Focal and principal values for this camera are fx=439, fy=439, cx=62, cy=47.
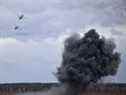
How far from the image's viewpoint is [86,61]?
2943 inches

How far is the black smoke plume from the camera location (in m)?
74.1

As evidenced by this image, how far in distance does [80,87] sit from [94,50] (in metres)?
6.81

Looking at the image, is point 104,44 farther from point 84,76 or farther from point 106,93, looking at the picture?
point 106,93

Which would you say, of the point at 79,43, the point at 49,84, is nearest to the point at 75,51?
the point at 79,43

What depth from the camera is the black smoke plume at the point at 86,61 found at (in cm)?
7412

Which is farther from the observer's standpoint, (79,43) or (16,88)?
(16,88)

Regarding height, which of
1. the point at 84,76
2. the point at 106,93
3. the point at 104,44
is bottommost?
the point at 106,93

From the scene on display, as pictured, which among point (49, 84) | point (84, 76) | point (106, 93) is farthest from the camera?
point (106, 93)

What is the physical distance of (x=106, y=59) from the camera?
76125mm

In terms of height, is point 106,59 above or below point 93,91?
above

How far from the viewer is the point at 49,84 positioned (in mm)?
95812

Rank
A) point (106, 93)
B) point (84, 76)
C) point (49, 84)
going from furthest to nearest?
point (106, 93) → point (49, 84) → point (84, 76)

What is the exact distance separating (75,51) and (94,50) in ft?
11.0

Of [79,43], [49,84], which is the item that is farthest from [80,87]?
[49,84]
